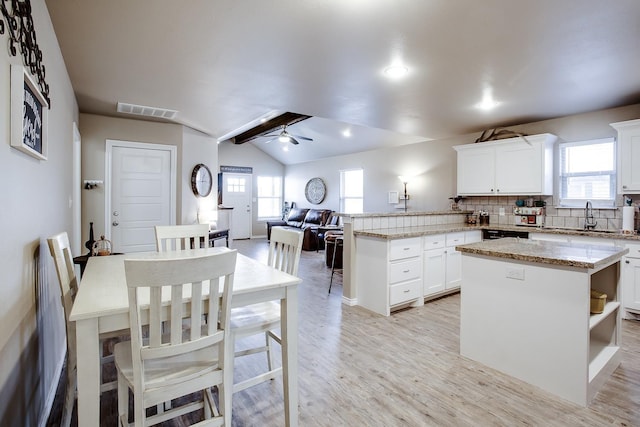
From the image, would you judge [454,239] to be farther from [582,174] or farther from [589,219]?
[582,174]

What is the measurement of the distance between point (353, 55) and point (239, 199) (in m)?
7.95

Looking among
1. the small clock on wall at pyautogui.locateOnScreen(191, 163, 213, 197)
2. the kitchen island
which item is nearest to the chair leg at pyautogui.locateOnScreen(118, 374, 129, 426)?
the kitchen island

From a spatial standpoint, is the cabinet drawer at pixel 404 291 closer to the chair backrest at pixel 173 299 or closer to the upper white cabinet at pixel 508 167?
the upper white cabinet at pixel 508 167

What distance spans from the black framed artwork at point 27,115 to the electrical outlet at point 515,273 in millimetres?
2813

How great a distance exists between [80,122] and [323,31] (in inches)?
157

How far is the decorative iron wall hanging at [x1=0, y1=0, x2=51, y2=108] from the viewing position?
4.36 feet

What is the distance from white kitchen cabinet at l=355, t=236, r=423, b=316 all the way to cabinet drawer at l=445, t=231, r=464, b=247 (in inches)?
22.7

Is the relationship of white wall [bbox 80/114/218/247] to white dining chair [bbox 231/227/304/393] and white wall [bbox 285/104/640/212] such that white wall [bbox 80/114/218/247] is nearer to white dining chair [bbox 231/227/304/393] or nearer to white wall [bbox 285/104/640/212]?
white dining chair [bbox 231/227/304/393]

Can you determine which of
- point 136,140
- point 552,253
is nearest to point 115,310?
point 552,253

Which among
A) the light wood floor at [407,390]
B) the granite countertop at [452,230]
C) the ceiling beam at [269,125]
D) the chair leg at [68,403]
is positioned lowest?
the light wood floor at [407,390]

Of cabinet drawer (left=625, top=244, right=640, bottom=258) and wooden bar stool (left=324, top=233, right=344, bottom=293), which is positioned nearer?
cabinet drawer (left=625, top=244, right=640, bottom=258)

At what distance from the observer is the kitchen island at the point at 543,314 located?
1.98 meters

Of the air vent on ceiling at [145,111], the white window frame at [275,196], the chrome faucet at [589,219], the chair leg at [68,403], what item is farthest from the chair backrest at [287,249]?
the white window frame at [275,196]

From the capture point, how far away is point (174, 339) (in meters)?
1.33
